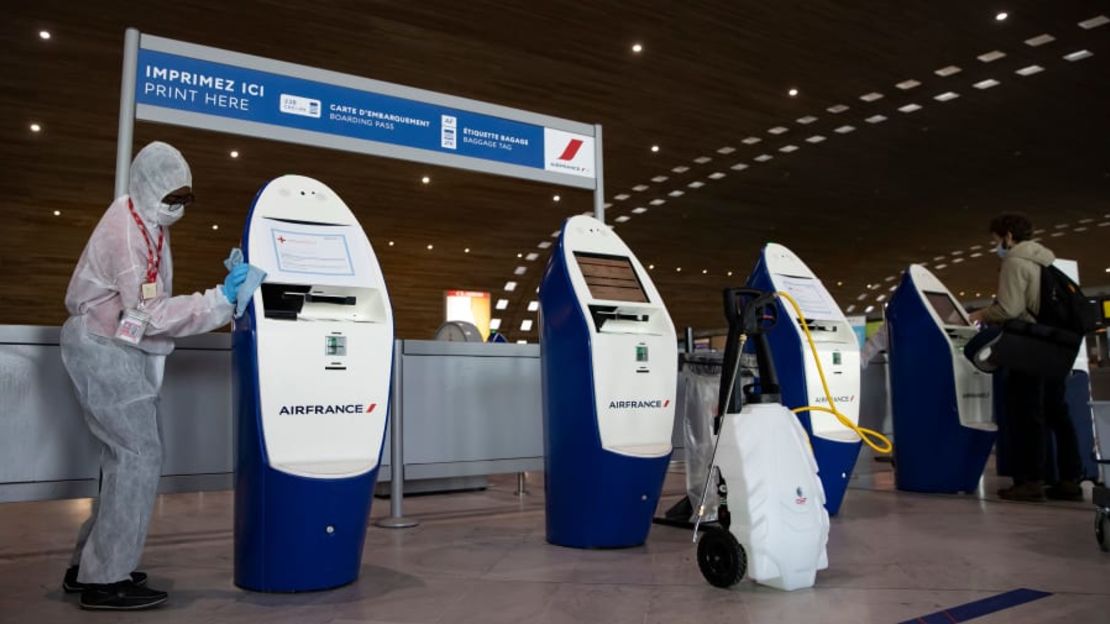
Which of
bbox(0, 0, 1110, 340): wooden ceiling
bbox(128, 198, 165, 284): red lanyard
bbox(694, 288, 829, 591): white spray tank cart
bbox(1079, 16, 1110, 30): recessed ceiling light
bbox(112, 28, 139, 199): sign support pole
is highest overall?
bbox(1079, 16, 1110, 30): recessed ceiling light

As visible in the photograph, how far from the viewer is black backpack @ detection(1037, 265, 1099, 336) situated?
470 centimetres

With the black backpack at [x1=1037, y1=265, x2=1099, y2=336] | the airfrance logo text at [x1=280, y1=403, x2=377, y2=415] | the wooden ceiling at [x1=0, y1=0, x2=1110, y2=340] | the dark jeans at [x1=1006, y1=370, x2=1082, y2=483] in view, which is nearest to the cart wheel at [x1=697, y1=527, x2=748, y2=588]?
the airfrance logo text at [x1=280, y1=403, x2=377, y2=415]

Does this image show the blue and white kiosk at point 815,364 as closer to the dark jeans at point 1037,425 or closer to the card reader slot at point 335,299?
the dark jeans at point 1037,425

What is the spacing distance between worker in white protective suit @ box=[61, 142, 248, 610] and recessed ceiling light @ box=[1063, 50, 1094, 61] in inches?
464

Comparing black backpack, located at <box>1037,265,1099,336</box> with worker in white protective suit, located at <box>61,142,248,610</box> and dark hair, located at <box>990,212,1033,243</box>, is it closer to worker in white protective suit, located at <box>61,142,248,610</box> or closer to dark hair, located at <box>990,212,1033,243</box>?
dark hair, located at <box>990,212,1033,243</box>

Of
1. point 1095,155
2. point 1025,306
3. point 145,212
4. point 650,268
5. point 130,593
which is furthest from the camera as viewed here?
point 650,268

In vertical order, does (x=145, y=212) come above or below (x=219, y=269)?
below

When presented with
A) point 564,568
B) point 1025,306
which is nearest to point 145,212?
point 564,568

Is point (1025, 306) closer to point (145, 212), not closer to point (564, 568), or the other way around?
point (564, 568)

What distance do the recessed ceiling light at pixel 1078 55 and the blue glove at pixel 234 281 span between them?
11.7 metres

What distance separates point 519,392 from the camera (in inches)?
199

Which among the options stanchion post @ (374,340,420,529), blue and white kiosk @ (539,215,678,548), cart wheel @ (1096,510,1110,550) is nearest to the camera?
cart wheel @ (1096,510,1110,550)

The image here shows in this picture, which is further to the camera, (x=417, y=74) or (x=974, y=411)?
(x=417, y=74)

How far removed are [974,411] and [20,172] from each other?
576 inches
